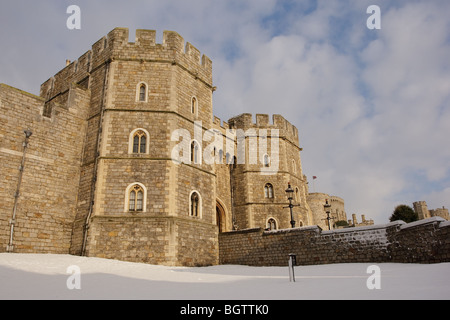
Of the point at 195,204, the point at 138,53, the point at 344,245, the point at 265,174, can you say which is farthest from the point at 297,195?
the point at 138,53

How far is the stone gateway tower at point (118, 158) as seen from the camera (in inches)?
476

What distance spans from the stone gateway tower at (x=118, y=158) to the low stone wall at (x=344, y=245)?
1.43 metres

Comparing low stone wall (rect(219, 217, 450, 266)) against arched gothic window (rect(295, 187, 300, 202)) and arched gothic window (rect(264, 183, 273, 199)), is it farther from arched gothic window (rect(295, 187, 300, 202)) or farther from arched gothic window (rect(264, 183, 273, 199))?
arched gothic window (rect(295, 187, 300, 202))

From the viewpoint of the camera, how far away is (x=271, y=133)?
22562 mm

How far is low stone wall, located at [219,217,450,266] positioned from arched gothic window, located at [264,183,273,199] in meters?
6.34

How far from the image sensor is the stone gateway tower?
39.7 feet

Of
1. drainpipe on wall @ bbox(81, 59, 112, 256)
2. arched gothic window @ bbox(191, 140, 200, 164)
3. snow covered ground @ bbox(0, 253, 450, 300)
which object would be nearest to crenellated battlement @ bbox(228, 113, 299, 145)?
arched gothic window @ bbox(191, 140, 200, 164)

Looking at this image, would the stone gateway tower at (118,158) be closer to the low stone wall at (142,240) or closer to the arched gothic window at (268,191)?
the low stone wall at (142,240)

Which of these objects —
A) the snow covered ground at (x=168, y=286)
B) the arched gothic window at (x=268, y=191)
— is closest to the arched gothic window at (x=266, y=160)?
the arched gothic window at (x=268, y=191)

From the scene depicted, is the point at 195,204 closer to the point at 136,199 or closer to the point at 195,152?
the point at 195,152

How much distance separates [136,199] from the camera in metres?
12.8
